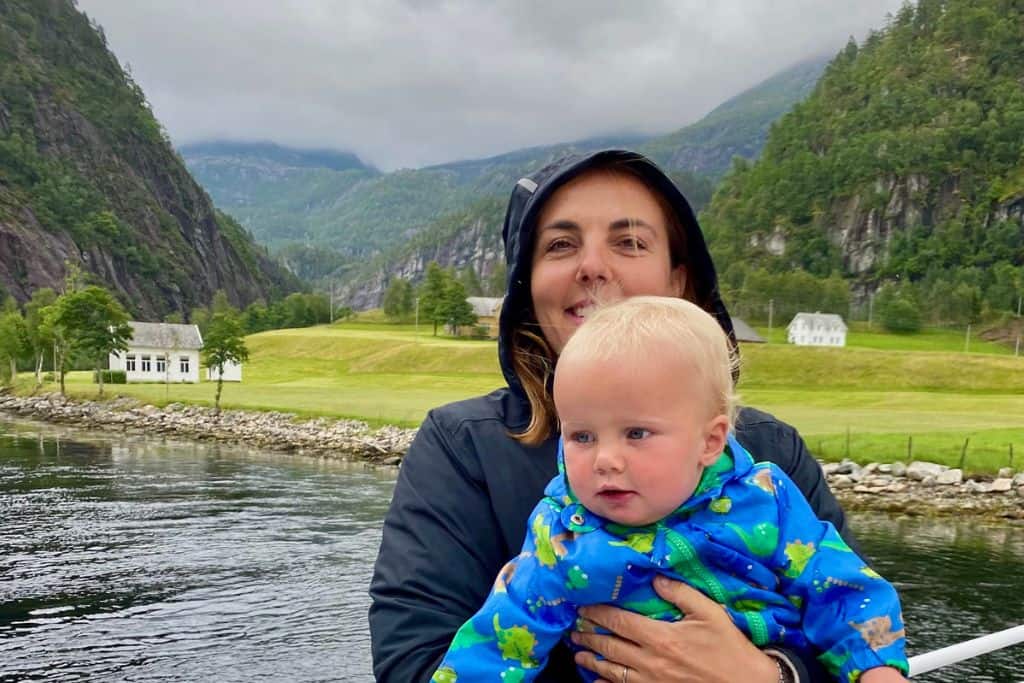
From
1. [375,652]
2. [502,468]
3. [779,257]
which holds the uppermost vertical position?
[779,257]

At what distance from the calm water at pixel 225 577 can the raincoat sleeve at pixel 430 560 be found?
988cm

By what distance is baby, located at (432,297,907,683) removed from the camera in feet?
6.01

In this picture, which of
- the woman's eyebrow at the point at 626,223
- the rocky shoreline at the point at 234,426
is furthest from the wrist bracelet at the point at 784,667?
the rocky shoreline at the point at 234,426

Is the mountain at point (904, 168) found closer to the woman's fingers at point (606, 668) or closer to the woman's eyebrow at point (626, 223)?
the woman's eyebrow at point (626, 223)

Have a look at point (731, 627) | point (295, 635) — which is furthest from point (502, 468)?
point (295, 635)

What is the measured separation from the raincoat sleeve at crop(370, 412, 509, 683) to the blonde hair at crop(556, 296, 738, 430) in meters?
0.52

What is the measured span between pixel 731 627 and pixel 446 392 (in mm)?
48966

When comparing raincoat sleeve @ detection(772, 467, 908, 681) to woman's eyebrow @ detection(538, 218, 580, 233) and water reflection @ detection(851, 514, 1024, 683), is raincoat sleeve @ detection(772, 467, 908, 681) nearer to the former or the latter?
woman's eyebrow @ detection(538, 218, 580, 233)

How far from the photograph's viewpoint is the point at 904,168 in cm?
14000

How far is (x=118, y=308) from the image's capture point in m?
55.0

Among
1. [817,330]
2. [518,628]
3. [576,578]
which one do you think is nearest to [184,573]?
[518,628]

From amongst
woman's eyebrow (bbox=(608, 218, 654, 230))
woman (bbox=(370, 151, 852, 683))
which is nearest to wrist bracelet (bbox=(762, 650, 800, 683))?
woman (bbox=(370, 151, 852, 683))

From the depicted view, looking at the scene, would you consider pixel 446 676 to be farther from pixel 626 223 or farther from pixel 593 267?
pixel 626 223

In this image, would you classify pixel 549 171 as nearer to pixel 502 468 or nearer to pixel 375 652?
pixel 502 468
